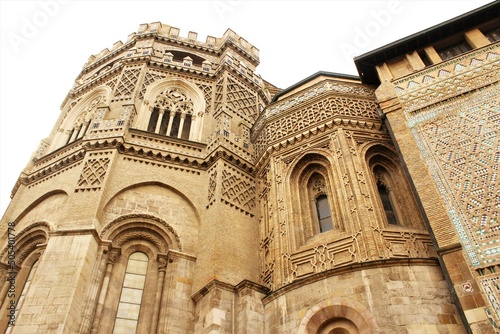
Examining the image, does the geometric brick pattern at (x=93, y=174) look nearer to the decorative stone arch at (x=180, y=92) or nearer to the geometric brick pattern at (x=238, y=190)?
the decorative stone arch at (x=180, y=92)

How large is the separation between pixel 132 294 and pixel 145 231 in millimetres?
1722

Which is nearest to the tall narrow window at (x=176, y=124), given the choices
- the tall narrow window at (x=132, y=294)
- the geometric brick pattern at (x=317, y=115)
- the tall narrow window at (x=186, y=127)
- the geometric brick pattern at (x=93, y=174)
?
the tall narrow window at (x=186, y=127)

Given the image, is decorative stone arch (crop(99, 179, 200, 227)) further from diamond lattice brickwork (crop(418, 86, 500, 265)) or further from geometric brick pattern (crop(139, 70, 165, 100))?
diamond lattice brickwork (crop(418, 86, 500, 265))

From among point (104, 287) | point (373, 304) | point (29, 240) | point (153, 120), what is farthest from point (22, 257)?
point (373, 304)

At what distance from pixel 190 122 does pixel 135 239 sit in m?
5.72

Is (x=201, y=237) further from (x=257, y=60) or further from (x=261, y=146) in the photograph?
(x=257, y=60)

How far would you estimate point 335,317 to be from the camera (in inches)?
317

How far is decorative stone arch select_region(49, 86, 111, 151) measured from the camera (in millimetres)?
15250

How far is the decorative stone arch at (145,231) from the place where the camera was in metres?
10.7

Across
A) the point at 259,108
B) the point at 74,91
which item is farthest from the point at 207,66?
the point at 74,91

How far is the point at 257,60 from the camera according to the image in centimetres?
1972

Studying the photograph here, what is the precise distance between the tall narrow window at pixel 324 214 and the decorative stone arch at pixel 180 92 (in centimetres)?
519

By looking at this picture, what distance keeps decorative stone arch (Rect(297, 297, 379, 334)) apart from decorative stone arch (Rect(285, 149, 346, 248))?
1981 millimetres

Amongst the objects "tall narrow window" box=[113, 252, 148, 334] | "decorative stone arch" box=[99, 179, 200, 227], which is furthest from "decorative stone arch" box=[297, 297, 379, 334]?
"decorative stone arch" box=[99, 179, 200, 227]
